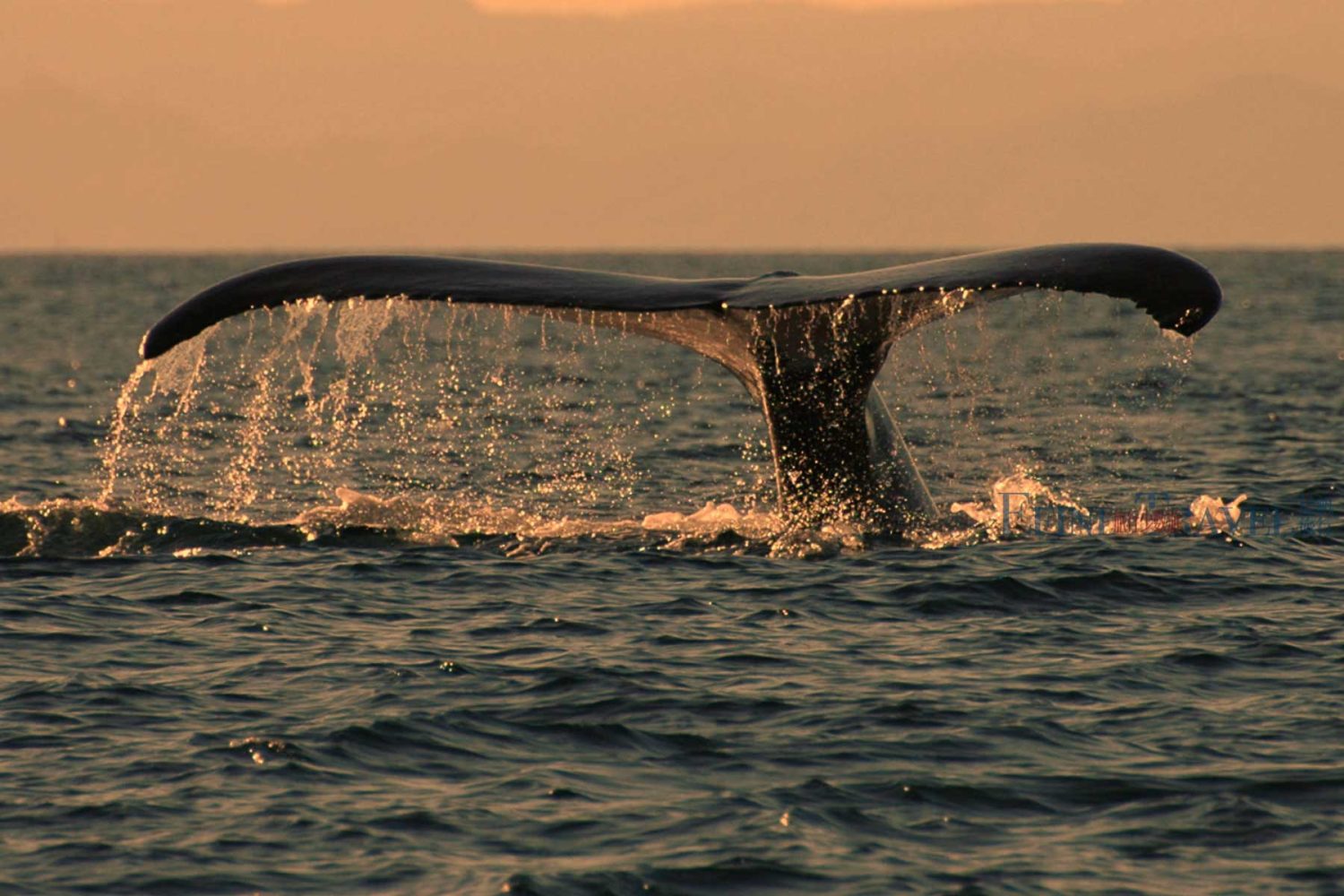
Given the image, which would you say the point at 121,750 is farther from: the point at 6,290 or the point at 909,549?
the point at 6,290

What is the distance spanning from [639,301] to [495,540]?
13.3 feet

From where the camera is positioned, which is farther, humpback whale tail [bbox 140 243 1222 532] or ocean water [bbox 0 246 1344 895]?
humpback whale tail [bbox 140 243 1222 532]

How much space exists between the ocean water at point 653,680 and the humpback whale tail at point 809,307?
0.36 meters

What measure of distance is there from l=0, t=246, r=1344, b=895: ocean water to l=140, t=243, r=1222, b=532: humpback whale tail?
0.36 m

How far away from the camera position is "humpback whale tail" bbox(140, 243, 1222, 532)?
35.0 feet

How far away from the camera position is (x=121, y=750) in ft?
33.0

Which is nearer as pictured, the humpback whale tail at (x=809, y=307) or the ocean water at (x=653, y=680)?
the ocean water at (x=653, y=680)

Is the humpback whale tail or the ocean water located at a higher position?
the humpback whale tail

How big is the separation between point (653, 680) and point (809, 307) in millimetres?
2827

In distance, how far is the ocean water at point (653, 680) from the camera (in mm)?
8547

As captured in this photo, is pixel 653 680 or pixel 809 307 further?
pixel 809 307

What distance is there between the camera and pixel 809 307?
1281 cm

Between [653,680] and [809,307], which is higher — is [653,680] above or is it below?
below

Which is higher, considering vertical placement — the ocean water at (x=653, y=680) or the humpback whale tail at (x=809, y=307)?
the humpback whale tail at (x=809, y=307)
